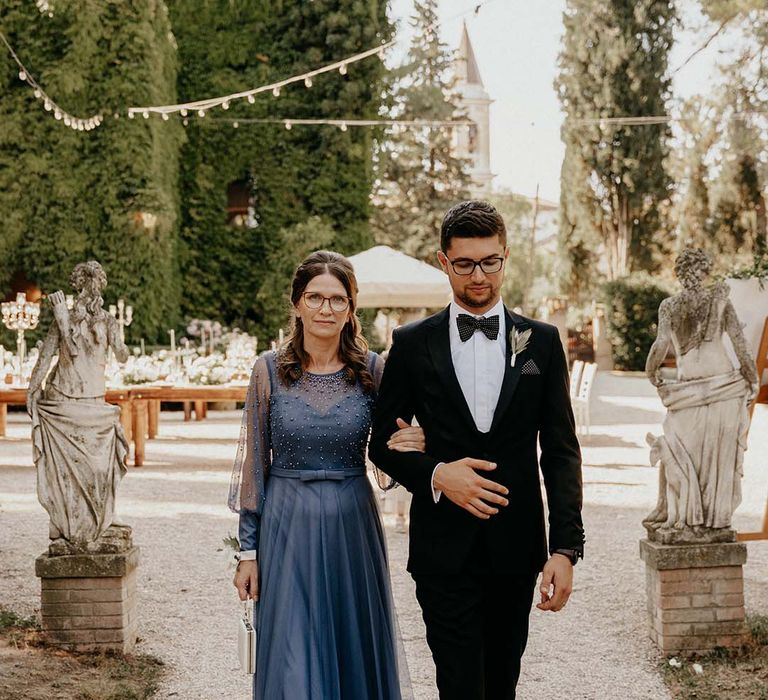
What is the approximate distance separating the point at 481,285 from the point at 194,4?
22.6 meters

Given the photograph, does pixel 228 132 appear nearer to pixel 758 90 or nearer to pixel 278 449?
pixel 758 90

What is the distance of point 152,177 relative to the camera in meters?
21.3

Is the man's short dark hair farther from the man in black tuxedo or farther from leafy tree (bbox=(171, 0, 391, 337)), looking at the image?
leafy tree (bbox=(171, 0, 391, 337))

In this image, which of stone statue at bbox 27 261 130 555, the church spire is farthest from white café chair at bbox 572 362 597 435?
the church spire

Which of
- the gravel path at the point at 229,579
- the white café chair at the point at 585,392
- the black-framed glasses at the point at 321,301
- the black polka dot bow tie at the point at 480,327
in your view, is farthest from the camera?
the white café chair at the point at 585,392

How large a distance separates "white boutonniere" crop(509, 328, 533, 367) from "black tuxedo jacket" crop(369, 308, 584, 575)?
25 millimetres

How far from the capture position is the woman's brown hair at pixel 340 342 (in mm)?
3443

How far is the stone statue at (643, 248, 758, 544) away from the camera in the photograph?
17.1ft

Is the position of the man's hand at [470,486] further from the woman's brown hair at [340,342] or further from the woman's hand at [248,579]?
the woman's hand at [248,579]

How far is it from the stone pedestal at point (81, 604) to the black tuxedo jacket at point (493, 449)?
9.33 ft

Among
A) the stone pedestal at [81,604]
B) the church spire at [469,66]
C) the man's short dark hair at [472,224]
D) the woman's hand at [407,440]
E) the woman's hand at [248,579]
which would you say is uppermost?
the church spire at [469,66]

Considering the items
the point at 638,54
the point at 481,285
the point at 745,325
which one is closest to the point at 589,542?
the point at 745,325

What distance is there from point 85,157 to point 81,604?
17237 millimetres

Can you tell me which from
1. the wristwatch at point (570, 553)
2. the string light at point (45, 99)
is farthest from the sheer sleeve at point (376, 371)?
the string light at point (45, 99)
